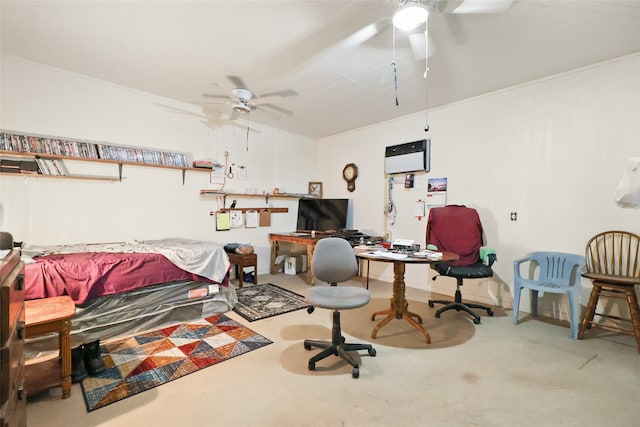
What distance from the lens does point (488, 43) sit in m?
2.46

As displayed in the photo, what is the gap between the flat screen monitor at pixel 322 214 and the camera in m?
4.93

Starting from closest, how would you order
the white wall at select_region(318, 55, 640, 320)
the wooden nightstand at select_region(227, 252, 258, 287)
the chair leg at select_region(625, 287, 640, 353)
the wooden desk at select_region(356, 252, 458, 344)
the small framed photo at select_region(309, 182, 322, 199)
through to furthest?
the chair leg at select_region(625, 287, 640, 353), the wooden desk at select_region(356, 252, 458, 344), the white wall at select_region(318, 55, 640, 320), the wooden nightstand at select_region(227, 252, 258, 287), the small framed photo at select_region(309, 182, 322, 199)

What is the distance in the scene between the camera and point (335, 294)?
2.24 meters

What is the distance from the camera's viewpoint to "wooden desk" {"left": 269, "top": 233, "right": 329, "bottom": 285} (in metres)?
4.32

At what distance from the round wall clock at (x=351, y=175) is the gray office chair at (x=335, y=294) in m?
2.82

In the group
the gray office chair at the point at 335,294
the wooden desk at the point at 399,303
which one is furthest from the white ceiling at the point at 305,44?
the wooden desk at the point at 399,303

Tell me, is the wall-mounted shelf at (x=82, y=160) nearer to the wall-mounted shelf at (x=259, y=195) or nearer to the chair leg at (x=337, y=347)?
the wall-mounted shelf at (x=259, y=195)

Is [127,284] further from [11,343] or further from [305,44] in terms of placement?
[305,44]

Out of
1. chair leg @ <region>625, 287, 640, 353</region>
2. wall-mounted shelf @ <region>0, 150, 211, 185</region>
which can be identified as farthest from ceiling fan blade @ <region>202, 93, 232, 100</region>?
chair leg @ <region>625, 287, 640, 353</region>

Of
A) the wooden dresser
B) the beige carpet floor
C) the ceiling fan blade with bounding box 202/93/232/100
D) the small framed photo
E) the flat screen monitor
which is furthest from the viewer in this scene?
the small framed photo

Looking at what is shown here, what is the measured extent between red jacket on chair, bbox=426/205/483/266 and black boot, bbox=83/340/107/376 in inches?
130

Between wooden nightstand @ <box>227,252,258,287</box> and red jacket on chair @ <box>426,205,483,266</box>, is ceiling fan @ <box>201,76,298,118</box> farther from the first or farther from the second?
red jacket on chair @ <box>426,205,483,266</box>

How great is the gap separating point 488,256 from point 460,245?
421mm

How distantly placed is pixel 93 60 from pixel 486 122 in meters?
4.45
